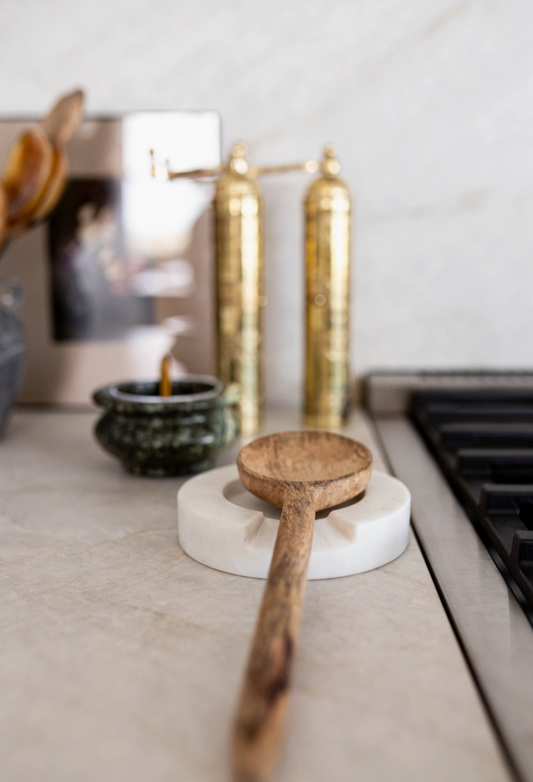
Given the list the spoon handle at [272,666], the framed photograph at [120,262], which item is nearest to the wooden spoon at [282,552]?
the spoon handle at [272,666]

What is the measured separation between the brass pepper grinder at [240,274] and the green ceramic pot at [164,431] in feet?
0.43

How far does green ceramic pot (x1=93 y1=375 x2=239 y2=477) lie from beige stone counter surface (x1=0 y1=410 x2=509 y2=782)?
0.29 ft

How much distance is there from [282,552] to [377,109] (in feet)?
2.09

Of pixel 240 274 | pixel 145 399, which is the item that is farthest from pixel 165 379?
pixel 240 274

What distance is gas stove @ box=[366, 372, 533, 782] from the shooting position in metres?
0.29

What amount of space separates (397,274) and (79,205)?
1.37ft

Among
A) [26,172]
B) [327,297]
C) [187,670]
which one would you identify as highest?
[26,172]

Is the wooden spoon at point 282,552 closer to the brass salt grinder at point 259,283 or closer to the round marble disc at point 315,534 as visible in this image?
the round marble disc at point 315,534

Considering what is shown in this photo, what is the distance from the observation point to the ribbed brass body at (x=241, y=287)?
26.9 inches

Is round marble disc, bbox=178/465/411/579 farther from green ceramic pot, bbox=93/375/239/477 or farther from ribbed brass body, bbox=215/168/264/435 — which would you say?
ribbed brass body, bbox=215/168/264/435

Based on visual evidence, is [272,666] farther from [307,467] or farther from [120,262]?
[120,262]

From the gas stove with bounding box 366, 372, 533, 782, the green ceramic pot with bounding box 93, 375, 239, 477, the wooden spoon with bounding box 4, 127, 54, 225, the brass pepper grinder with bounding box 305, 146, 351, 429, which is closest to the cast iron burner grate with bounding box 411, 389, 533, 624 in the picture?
the gas stove with bounding box 366, 372, 533, 782

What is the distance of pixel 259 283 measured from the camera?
2.33ft

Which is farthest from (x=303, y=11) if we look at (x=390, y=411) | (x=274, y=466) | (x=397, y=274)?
(x=274, y=466)
